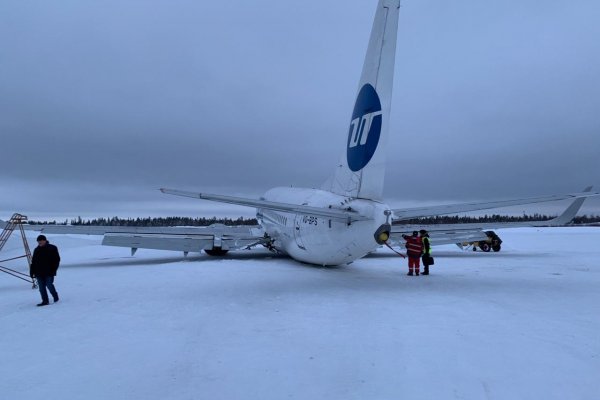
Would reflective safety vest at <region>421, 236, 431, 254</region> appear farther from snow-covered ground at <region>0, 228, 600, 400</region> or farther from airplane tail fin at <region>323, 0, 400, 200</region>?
airplane tail fin at <region>323, 0, 400, 200</region>

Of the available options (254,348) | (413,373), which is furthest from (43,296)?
(413,373)

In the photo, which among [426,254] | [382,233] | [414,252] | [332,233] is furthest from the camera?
[426,254]

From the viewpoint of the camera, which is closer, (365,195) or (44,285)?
(44,285)

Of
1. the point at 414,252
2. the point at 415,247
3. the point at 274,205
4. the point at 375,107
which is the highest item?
the point at 375,107

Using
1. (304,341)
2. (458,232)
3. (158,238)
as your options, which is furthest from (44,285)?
A: (458,232)

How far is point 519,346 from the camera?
18.5 feet

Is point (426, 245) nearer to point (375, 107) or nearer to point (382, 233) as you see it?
point (382, 233)

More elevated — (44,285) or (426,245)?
(426,245)

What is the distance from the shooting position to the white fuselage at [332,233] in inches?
399

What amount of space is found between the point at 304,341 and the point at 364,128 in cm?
672

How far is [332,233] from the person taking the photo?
1167 cm

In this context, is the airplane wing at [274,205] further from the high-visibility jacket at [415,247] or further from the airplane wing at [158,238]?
the airplane wing at [158,238]

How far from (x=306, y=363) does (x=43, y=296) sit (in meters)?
6.85

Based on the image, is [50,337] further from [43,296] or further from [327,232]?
[327,232]
